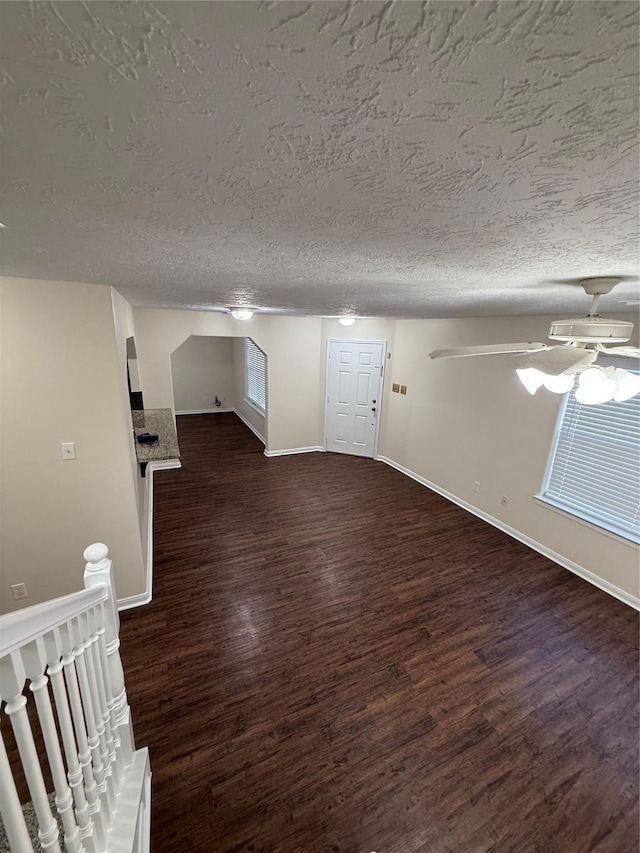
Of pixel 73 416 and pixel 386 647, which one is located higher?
pixel 73 416

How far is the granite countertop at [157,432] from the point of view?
3027mm

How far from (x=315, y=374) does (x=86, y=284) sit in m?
3.72

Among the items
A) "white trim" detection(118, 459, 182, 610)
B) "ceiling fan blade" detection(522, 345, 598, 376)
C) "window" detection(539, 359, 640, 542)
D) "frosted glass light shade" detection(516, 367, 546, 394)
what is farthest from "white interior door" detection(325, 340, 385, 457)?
"frosted glass light shade" detection(516, 367, 546, 394)

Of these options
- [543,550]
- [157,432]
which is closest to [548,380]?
[543,550]

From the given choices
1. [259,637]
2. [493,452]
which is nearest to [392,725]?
[259,637]

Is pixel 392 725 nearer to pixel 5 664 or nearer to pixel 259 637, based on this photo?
pixel 259 637

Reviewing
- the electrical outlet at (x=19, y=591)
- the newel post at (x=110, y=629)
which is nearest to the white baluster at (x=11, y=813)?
the newel post at (x=110, y=629)

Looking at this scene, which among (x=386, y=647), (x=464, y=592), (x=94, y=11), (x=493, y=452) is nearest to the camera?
(x=94, y=11)

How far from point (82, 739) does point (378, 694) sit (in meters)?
1.63

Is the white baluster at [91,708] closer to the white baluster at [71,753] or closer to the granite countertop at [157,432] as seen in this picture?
the white baluster at [71,753]

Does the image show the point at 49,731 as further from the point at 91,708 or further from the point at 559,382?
the point at 559,382

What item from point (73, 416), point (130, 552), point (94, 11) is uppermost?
point (94, 11)

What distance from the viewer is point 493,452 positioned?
3.81 m

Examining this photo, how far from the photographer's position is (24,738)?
2.41 feet
